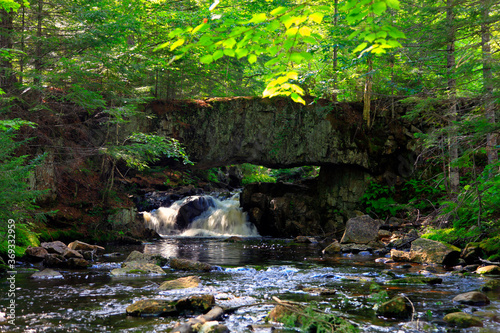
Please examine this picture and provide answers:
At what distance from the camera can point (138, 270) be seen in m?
7.57

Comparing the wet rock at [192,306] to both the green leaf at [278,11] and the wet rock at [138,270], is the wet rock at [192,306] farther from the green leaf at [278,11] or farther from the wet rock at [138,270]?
the green leaf at [278,11]

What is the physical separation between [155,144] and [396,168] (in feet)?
35.0

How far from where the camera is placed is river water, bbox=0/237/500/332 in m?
4.11

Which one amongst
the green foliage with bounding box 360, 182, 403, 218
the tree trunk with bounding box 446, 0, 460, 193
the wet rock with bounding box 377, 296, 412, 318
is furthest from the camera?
the green foliage with bounding box 360, 182, 403, 218

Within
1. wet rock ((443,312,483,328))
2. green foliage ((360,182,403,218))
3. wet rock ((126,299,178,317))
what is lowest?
wet rock ((126,299,178,317))

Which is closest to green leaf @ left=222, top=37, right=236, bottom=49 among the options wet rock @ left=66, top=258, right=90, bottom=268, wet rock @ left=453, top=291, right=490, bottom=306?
wet rock @ left=453, top=291, right=490, bottom=306

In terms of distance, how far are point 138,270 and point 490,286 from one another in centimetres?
634

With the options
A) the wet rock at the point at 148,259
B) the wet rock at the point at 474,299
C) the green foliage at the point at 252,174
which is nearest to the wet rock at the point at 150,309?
the wet rock at the point at 474,299

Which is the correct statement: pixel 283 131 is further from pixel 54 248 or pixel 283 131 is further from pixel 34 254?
pixel 34 254

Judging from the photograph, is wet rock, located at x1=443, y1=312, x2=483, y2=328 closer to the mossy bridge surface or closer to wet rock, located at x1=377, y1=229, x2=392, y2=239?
wet rock, located at x1=377, y1=229, x2=392, y2=239

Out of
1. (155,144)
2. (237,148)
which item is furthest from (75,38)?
(237,148)

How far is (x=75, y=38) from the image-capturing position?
36.5 ft

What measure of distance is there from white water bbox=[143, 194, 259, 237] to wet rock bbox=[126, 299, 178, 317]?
1296 centimetres

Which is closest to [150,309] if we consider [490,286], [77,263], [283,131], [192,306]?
[192,306]
